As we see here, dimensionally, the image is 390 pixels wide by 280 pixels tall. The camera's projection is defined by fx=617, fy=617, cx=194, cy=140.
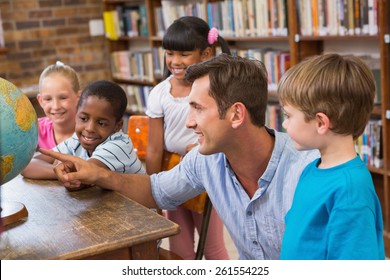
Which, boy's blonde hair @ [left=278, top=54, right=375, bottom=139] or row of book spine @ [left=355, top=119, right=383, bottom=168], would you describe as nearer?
boy's blonde hair @ [left=278, top=54, right=375, bottom=139]

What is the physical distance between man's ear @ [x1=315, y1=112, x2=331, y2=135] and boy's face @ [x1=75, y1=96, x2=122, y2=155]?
2.98 ft

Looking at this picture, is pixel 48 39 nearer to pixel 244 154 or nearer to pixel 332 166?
pixel 244 154

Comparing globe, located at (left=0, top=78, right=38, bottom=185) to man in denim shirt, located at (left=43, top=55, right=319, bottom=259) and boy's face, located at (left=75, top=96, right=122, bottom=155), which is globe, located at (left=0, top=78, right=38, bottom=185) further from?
boy's face, located at (left=75, top=96, right=122, bottom=155)

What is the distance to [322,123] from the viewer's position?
1.36 meters

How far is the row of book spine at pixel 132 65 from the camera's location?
218 inches

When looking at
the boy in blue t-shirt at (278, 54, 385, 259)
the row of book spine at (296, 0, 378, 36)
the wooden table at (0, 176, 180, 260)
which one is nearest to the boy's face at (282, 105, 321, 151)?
the boy in blue t-shirt at (278, 54, 385, 259)

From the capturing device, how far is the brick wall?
18.1ft

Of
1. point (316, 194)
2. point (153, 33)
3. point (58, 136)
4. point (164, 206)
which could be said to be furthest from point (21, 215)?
point (153, 33)

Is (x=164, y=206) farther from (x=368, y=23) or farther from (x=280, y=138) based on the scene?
(x=368, y=23)

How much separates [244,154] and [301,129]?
12.8 inches

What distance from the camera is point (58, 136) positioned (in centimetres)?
253

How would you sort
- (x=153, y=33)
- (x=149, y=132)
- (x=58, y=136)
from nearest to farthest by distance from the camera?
1. (x=58, y=136)
2. (x=149, y=132)
3. (x=153, y=33)

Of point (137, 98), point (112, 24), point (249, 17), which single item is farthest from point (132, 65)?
point (249, 17)

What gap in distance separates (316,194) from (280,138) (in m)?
0.38
